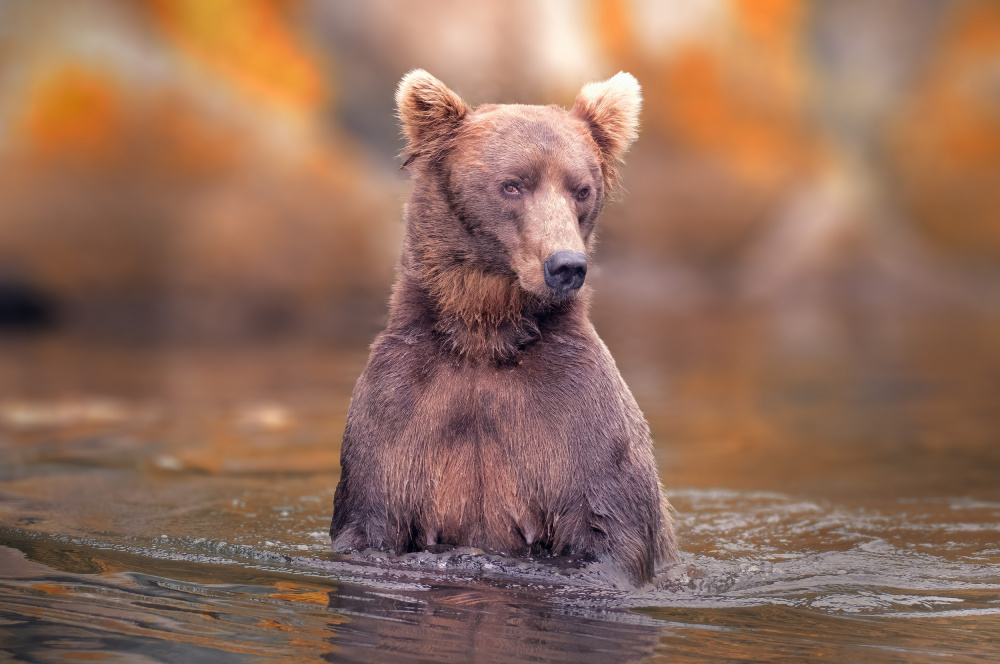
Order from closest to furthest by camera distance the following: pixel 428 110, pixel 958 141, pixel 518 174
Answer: pixel 518 174 < pixel 428 110 < pixel 958 141

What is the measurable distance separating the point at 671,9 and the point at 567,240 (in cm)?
1624

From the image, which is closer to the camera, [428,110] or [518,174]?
[518,174]

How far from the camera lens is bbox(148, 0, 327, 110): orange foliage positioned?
17.2 meters

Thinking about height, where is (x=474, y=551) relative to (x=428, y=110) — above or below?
below

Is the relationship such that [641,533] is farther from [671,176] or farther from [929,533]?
[671,176]

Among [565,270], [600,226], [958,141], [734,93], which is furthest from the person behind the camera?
[958,141]

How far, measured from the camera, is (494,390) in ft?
16.6

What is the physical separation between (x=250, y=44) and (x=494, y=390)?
13.8 m

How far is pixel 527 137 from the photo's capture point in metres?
5.06

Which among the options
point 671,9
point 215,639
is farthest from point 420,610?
point 671,9

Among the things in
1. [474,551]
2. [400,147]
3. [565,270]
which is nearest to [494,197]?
[565,270]

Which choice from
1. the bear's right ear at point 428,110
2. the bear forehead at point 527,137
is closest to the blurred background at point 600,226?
the bear's right ear at point 428,110

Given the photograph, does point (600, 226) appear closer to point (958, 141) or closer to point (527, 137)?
point (527, 137)

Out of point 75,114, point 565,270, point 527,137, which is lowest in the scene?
point 565,270
